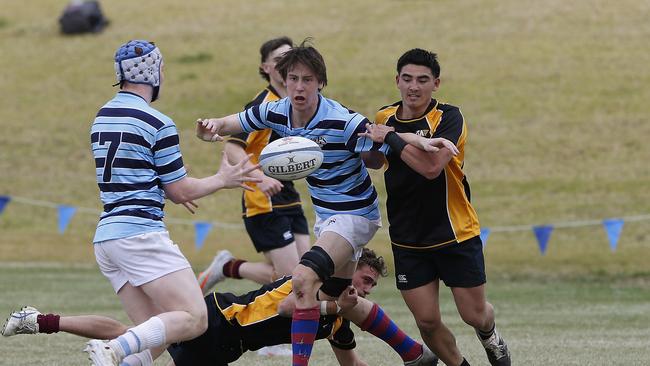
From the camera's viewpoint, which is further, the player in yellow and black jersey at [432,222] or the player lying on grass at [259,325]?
the player in yellow and black jersey at [432,222]

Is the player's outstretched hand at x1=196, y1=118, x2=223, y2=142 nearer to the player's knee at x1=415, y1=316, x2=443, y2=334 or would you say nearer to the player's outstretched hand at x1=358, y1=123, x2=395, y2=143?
the player's outstretched hand at x1=358, y1=123, x2=395, y2=143

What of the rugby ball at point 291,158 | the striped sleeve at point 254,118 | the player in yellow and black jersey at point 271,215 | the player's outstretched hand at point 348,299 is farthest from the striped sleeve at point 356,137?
the player in yellow and black jersey at point 271,215

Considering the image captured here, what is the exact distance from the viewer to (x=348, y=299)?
23.4 ft

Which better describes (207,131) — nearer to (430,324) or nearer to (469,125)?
(430,324)

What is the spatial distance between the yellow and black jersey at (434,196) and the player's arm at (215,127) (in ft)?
3.23

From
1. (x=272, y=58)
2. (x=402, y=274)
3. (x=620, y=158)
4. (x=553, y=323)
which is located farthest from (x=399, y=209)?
(x=620, y=158)

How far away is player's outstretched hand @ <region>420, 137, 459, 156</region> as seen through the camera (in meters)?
6.78

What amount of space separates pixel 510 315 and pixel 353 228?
538cm

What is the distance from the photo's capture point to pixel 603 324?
35.7 feet

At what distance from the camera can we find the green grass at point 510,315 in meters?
8.55

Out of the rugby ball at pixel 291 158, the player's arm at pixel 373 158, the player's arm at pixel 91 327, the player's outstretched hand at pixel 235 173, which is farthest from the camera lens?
the player's arm at pixel 91 327

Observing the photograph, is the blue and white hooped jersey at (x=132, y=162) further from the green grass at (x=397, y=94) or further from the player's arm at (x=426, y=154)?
the green grass at (x=397, y=94)

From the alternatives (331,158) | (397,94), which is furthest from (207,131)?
(397,94)

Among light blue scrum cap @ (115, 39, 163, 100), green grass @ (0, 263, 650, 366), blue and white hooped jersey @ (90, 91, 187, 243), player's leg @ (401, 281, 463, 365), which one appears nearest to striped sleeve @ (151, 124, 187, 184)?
blue and white hooped jersey @ (90, 91, 187, 243)
